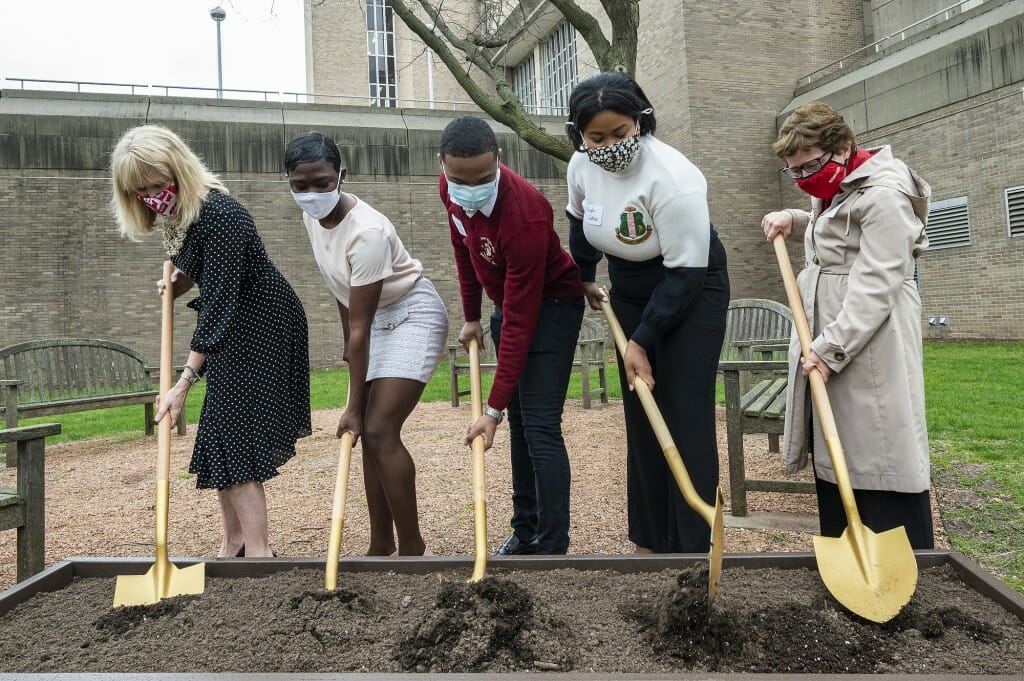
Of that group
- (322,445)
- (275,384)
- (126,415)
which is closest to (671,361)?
(275,384)

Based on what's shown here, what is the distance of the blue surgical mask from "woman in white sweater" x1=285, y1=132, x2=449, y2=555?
257mm

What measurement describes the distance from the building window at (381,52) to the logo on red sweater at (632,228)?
33809 millimetres

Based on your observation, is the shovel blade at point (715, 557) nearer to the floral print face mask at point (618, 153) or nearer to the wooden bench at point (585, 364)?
the floral print face mask at point (618, 153)

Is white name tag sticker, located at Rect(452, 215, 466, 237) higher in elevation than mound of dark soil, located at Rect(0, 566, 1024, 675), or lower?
higher

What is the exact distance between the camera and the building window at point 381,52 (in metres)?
34.5

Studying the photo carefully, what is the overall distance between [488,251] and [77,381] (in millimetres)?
6468

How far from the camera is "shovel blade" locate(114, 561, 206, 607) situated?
215 centimetres

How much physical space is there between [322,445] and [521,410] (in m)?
4.54

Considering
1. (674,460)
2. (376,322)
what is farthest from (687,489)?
(376,322)

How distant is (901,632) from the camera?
1.80 meters

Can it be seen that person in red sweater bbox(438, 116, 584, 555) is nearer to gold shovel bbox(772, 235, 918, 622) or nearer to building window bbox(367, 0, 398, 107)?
gold shovel bbox(772, 235, 918, 622)

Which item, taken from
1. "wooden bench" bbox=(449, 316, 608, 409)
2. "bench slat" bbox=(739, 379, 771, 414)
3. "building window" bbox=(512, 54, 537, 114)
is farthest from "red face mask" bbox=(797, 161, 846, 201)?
"building window" bbox=(512, 54, 537, 114)

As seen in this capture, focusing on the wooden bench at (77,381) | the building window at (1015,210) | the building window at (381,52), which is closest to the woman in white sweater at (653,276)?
the wooden bench at (77,381)

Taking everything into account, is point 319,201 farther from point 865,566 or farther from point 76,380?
point 76,380
